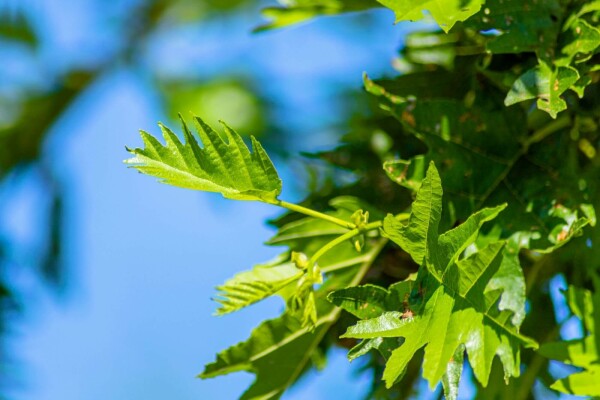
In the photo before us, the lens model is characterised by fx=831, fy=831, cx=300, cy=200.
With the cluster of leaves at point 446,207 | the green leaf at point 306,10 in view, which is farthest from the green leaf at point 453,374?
the green leaf at point 306,10

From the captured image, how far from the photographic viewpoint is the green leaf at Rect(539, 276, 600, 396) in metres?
0.49

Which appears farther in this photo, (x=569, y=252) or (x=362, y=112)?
(x=362, y=112)

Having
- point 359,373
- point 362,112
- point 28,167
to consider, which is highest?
point 28,167

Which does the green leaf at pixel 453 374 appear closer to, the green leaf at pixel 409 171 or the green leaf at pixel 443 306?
the green leaf at pixel 443 306

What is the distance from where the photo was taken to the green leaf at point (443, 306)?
436 mm

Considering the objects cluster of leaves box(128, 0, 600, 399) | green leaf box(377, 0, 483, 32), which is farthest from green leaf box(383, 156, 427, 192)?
green leaf box(377, 0, 483, 32)

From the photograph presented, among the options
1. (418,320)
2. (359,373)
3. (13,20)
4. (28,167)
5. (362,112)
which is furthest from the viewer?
(13,20)

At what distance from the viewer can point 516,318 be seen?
19.2 inches

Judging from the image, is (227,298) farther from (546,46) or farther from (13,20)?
(13,20)

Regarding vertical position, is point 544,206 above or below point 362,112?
below

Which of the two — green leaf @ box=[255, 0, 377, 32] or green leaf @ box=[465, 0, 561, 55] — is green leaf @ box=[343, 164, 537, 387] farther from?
green leaf @ box=[255, 0, 377, 32]

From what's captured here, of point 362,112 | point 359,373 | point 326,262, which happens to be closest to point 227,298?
point 326,262

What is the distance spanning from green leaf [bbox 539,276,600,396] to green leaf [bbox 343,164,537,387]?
5 cm

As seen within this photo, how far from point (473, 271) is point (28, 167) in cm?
99
